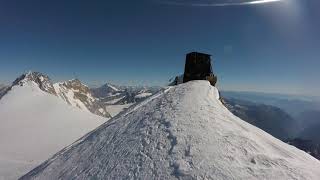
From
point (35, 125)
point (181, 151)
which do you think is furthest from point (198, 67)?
point (35, 125)

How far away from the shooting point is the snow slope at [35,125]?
198 ft

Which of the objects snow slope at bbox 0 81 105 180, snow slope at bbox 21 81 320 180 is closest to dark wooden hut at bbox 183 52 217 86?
snow slope at bbox 21 81 320 180

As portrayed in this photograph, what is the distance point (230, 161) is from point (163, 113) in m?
6.23

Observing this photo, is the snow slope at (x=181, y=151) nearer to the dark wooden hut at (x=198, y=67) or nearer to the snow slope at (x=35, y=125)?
the dark wooden hut at (x=198, y=67)

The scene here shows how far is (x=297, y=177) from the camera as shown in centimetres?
1253

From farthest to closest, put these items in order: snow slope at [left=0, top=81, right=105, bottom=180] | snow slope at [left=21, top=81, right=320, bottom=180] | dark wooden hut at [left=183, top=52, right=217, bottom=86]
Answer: snow slope at [left=0, top=81, right=105, bottom=180]
dark wooden hut at [left=183, top=52, right=217, bottom=86]
snow slope at [left=21, top=81, right=320, bottom=180]

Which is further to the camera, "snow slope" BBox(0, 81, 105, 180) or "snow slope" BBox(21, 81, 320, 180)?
"snow slope" BBox(0, 81, 105, 180)

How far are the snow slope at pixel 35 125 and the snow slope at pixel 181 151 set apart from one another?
83.8 ft

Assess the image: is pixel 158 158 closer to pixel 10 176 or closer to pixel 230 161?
pixel 230 161

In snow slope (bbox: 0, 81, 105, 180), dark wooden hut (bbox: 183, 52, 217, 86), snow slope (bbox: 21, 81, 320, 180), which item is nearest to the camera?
snow slope (bbox: 21, 81, 320, 180)

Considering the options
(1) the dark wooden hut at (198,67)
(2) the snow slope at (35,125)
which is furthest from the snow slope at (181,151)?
(2) the snow slope at (35,125)

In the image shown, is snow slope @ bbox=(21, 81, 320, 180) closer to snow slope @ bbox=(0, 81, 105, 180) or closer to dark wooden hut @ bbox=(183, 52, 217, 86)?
dark wooden hut @ bbox=(183, 52, 217, 86)

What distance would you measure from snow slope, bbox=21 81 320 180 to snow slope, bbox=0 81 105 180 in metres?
25.6

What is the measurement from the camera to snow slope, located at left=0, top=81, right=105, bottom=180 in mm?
60312
